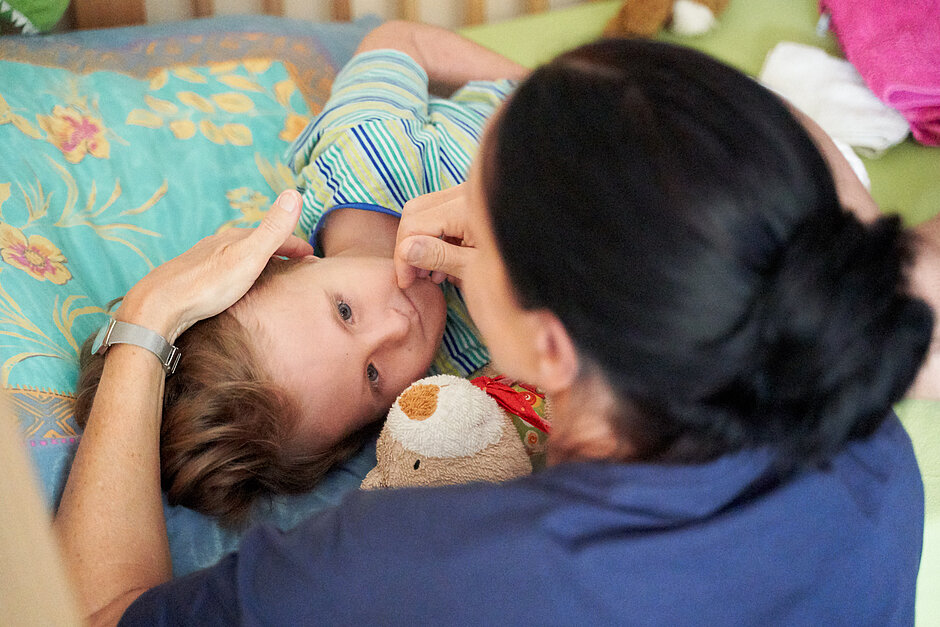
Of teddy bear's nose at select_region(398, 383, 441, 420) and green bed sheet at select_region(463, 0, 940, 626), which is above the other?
green bed sheet at select_region(463, 0, 940, 626)

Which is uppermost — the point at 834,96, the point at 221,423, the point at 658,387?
the point at 658,387

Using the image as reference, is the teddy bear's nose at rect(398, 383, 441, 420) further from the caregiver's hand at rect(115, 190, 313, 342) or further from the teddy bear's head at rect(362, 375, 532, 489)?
the caregiver's hand at rect(115, 190, 313, 342)

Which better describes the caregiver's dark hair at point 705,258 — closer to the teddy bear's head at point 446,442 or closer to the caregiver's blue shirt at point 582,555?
the caregiver's blue shirt at point 582,555

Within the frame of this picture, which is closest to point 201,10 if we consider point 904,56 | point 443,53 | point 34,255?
point 443,53

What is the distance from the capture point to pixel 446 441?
0.82 meters

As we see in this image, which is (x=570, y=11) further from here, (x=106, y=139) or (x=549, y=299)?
(x=549, y=299)

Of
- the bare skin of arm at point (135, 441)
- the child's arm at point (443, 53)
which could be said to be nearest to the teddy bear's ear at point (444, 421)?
the bare skin of arm at point (135, 441)

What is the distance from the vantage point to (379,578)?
56cm

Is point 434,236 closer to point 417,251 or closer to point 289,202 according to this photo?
point 417,251

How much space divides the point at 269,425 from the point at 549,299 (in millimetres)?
528

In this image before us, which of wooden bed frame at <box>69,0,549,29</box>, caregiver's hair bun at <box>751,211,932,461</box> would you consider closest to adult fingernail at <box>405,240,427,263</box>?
caregiver's hair bun at <box>751,211,932,461</box>

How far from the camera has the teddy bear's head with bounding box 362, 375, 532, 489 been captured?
2.69 ft

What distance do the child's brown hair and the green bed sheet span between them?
1.97ft

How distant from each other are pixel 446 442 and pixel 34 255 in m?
0.66
